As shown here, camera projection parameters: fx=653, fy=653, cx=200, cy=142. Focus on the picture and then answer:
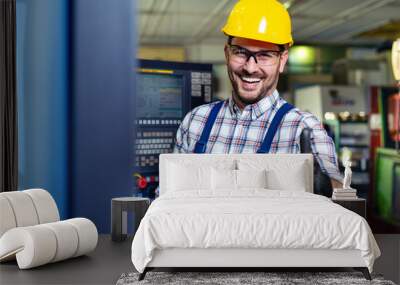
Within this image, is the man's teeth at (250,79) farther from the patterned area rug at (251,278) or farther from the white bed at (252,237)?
the patterned area rug at (251,278)

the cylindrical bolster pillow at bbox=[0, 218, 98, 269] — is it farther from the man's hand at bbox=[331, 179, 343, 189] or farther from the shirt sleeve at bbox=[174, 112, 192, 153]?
the man's hand at bbox=[331, 179, 343, 189]

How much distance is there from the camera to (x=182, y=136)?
6.30 metres

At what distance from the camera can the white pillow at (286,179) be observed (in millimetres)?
5797

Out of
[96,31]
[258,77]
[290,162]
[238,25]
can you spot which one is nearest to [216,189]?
[290,162]

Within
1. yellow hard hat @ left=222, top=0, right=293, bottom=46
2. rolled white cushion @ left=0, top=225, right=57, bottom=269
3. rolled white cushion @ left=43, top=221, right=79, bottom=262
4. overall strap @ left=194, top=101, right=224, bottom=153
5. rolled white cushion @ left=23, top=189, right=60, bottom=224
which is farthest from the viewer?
overall strap @ left=194, top=101, right=224, bottom=153

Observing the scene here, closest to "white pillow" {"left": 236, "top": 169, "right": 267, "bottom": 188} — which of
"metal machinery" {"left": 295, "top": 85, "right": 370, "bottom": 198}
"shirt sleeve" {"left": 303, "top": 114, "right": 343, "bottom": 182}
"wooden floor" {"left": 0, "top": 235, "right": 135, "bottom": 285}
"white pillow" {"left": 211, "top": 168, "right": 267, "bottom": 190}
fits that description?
"white pillow" {"left": 211, "top": 168, "right": 267, "bottom": 190}

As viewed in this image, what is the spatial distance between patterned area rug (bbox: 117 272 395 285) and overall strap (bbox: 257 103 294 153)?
1.70 metres

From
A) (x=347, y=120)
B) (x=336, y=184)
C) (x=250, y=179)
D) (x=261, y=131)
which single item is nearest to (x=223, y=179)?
(x=250, y=179)

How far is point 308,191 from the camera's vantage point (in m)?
6.04

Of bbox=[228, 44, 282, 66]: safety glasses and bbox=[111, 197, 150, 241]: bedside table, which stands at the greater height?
bbox=[228, 44, 282, 66]: safety glasses

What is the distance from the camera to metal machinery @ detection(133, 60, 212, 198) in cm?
622

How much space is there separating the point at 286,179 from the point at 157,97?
4.82 feet

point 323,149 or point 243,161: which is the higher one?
point 323,149

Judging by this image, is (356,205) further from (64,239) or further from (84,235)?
(64,239)
